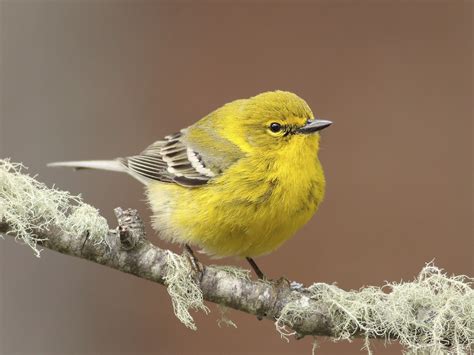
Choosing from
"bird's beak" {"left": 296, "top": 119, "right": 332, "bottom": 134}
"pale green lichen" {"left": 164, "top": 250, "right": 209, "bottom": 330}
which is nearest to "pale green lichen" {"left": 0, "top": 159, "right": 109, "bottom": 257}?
"pale green lichen" {"left": 164, "top": 250, "right": 209, "bottom": 330}

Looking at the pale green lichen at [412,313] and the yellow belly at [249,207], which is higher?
the yellow belly at [249,207]

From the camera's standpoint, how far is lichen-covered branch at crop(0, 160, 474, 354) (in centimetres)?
331

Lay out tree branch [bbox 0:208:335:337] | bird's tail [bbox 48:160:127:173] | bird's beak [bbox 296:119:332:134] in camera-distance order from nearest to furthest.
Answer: tree branch [bbox 0:208:335:337]
bird's beak [bbox 296:119:332:134]
bird's tail [bbox 48:160:127:173]

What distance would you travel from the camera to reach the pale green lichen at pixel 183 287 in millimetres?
3551

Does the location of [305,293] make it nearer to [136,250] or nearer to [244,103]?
[136,250]

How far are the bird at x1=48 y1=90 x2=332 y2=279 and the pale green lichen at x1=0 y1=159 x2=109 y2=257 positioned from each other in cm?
83

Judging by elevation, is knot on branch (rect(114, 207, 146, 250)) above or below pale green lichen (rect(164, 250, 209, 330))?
above

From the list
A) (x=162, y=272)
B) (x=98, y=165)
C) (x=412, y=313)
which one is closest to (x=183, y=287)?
(x=162, y=272)

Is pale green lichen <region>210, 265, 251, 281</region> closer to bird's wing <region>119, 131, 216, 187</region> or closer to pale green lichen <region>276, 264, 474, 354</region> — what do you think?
pale green lichen <region>276, 264, 474, 354</region>

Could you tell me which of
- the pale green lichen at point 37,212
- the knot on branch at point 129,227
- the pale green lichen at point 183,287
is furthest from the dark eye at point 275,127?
the pale green lichen at point 37,212

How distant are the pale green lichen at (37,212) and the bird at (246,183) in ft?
2.73

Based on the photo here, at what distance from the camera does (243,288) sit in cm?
364

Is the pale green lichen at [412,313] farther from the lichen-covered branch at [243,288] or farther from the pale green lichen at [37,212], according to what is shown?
the pale green lichen at [37,212]

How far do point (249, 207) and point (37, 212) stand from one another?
1.18 metres
